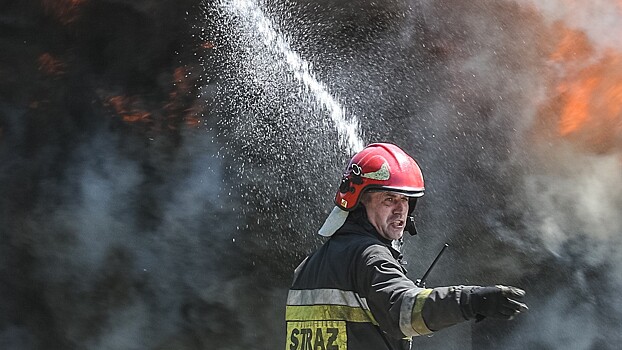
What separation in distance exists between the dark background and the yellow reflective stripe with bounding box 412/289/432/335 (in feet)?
16.2

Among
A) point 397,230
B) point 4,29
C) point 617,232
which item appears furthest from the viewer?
point 4,29

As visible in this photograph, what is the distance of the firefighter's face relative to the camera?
4234 millimetres

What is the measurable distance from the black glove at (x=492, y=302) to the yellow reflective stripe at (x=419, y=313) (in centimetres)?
18

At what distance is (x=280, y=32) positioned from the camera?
360 inches

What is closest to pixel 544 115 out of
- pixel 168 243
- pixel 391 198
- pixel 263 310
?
pixel 263 310

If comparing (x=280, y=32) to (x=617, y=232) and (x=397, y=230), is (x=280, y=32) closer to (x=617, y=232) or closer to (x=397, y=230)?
(x=617, y=232)

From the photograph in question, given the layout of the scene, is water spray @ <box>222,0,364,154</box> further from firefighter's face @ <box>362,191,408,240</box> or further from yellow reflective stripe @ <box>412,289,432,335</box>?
yellow reflective stripe @ <box>412,289,432,335</box>

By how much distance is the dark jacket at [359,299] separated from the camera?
3636 mm

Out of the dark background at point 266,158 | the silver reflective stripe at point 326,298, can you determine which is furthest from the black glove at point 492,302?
the dark background at point 266,158

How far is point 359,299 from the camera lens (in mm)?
4012

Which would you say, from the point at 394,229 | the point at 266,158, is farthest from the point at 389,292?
the point at 266,158

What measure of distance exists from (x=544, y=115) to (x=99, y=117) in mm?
4337

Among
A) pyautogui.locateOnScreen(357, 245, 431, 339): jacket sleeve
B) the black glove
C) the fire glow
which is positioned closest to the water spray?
the fire glow

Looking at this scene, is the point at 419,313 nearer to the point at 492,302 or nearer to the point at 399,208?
the point at 492,302
